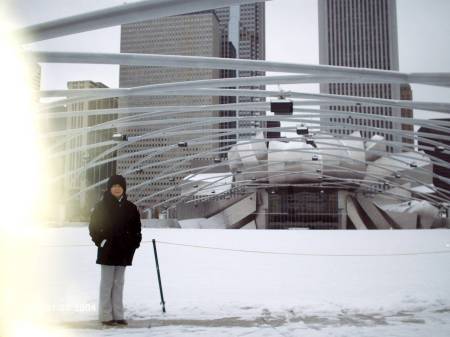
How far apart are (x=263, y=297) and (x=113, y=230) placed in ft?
9.38

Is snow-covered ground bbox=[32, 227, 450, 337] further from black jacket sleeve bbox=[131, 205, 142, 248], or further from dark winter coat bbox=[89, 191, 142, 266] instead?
black jacket sleeve bbox=[131, 205, 142, 248]

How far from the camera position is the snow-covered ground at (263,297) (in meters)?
5.12

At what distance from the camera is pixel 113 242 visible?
538cm

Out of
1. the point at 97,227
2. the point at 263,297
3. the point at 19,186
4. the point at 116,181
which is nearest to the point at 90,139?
the point at 19,186

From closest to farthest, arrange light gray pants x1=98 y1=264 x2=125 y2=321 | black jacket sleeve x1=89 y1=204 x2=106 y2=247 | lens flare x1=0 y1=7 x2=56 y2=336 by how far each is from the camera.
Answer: light gray pants x1=98 y1=264 x2=125 y2=321
black jacket sleeve x1=89 y1=204 x2=106 y2=247
lens flare x1=0 y1=7 x2=56 y2=336

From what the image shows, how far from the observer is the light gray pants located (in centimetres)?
523

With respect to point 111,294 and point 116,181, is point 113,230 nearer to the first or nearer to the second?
point 116,181

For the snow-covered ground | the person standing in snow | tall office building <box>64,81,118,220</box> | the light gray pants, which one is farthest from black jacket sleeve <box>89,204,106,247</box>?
tall office building <box>64,81,118,220</box>

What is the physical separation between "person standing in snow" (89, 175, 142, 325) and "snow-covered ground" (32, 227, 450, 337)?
270 millimetres

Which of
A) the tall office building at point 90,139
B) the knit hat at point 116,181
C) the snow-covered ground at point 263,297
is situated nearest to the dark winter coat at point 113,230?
the knit hat at point 116,181

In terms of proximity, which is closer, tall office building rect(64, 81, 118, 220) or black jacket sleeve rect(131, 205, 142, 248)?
black jacket sleeve rect(131, 205, 142, 248)

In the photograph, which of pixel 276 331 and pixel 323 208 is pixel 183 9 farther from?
pixel 323 208

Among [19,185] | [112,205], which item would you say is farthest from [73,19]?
[19,185]

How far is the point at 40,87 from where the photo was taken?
23.0 m
